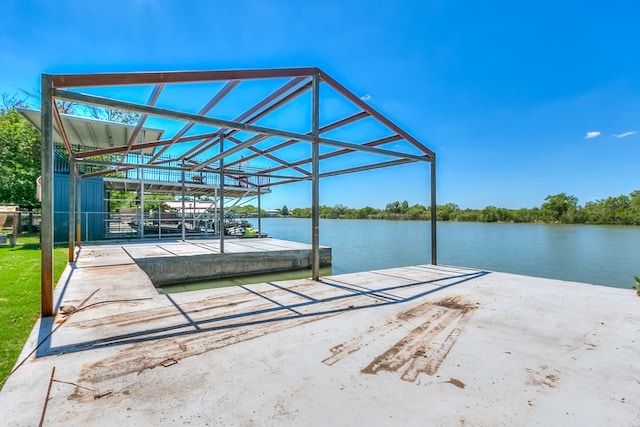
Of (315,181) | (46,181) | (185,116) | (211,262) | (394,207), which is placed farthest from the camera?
(394,207)

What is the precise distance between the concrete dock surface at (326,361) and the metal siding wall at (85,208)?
368 inches

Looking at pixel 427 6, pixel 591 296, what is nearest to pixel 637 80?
pixel 427 6

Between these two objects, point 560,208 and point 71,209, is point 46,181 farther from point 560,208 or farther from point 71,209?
point 560,208

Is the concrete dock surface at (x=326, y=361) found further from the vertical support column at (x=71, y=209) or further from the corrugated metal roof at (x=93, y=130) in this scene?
the corrugated metal roof at (x=93, y=130)

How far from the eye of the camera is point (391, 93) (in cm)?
1107

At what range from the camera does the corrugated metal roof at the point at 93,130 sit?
551 cm

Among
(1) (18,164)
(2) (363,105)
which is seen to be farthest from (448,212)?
(1) (18,164)

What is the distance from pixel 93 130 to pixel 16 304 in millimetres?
4332

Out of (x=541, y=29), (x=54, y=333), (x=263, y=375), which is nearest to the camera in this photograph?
(x=263, y=375)

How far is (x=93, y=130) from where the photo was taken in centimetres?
627

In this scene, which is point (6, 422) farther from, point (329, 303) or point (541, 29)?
point (541, 29)

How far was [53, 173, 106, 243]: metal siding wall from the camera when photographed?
10867 millimetres

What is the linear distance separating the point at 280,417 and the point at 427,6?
882 centimetres

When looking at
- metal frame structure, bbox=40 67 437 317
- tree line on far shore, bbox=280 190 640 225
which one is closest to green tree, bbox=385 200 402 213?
tree line on far shore, bbox=280 190 640 225
